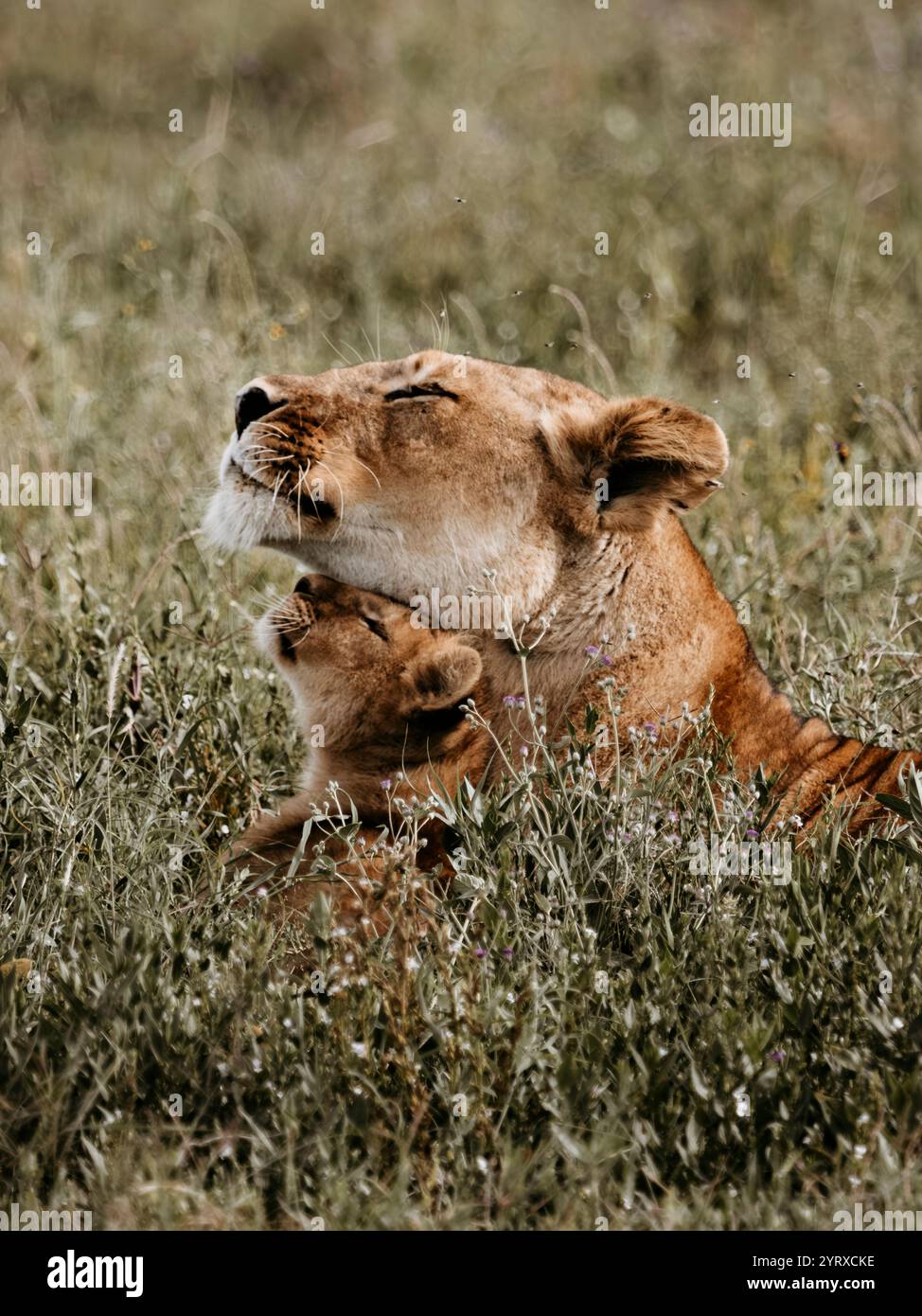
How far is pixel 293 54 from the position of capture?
11.9m

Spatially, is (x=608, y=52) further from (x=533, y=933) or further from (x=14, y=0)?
(x=533, y=933)

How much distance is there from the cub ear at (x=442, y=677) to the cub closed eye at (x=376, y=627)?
0.13 metres

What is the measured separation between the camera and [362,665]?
3.71 meters

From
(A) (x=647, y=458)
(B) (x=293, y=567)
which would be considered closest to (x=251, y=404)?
(A) (x=647, y=458)

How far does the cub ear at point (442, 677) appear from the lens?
11.6ft

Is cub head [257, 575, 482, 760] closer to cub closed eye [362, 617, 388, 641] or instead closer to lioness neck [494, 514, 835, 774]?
cub closed eye [362, 617, 388, 641]

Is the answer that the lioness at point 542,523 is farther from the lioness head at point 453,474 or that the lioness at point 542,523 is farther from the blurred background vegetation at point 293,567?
the blurred background vegetation at point 293,567

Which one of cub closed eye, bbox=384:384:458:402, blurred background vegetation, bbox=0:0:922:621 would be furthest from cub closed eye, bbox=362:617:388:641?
blurred background vegetation, bbox=0:0:922:621

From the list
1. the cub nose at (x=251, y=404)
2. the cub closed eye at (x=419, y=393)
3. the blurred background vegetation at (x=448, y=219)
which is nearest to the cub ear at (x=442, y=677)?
the cub closed eye at (x=419, y=393)

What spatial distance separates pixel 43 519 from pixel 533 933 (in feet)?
9.72

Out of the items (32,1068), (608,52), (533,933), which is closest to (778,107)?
(608,52)

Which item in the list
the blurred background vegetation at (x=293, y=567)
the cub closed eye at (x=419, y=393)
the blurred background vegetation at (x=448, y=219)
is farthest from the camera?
the blurred background vegetation at (x=448, y=219)

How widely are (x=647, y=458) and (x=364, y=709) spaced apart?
33.1 inches

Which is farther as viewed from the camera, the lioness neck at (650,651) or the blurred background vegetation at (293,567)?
the lioness neck at (650,651)
